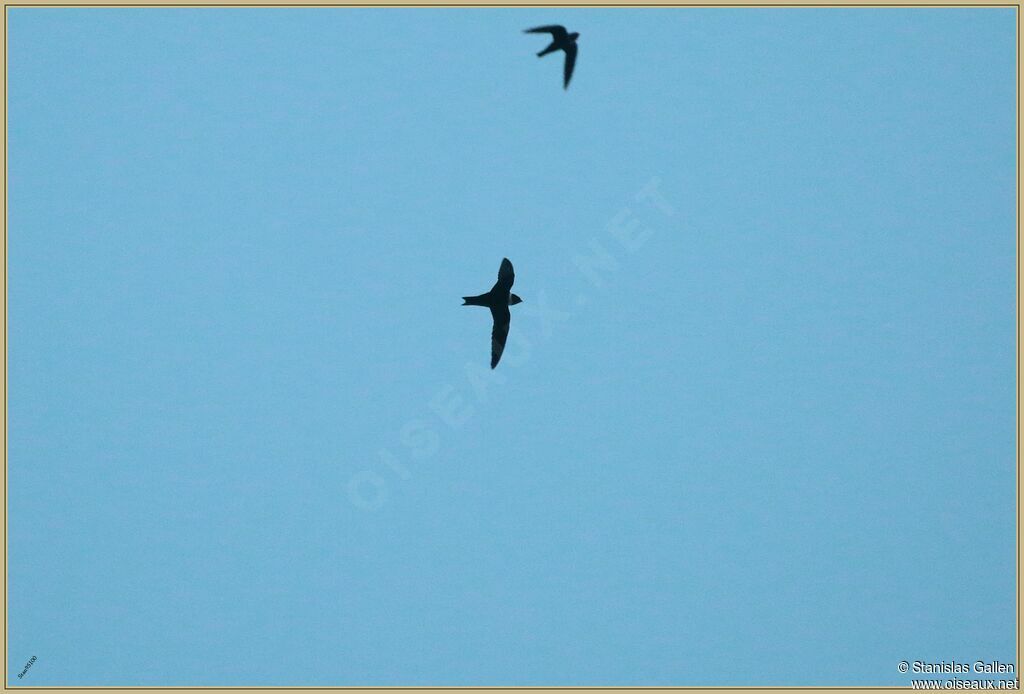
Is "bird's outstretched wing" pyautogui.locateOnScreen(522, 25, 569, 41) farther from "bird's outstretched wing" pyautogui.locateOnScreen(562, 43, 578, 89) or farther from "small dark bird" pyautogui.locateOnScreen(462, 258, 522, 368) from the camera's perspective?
"small dark bird" pyautogui.locateOnScreen(462, 258, 522, 368)

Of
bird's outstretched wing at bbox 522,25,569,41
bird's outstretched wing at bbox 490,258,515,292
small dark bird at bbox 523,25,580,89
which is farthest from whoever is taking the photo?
small dark bird at bbox 523,25,580,89

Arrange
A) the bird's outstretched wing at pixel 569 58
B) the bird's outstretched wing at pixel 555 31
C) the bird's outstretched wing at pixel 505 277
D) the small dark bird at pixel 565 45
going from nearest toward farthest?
1. the bird's outstretched wing at pixel 505 277
2. the bird's outstretched wing at pixel 555 31
3. the small dark bird at pixel 565 45
4. the bird's outstretched wing at pixel 569 58

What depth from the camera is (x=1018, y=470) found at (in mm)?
25984

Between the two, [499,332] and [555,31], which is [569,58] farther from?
[499,332]

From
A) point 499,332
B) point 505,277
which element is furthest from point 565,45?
point 499,332

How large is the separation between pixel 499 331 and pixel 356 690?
7351mm

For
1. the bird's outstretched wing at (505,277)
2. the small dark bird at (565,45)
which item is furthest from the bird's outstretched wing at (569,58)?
the bird's outstretched wing at (505,277)

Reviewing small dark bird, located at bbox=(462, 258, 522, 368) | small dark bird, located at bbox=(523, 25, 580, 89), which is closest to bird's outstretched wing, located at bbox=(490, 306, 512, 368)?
small dark bird, located at bbox=(462, 258, 522, 368)

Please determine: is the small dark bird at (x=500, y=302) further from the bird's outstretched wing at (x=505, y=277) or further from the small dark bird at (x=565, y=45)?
the small dark bird at (x=565, y=45)

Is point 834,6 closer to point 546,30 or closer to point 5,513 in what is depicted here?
point 546,30

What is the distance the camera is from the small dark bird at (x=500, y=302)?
74.7ft

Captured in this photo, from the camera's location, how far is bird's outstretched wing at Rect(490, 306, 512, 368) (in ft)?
77.6

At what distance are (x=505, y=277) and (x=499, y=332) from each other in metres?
1.53

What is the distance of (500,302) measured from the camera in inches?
917
